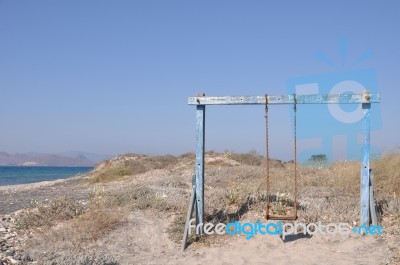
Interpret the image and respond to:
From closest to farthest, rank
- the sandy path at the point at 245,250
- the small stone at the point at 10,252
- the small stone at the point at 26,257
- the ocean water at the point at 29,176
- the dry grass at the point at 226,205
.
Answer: the small stone at the point at 26,257, the small stone at the point at 10,252, the sandy path at the point at 245,250, the dry grass at the point at 226,205, the ocean water at the point at 29,176

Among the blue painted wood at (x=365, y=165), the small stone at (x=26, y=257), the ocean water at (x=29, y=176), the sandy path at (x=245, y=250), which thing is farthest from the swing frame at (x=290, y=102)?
the ocean water at (x=29, y=176)

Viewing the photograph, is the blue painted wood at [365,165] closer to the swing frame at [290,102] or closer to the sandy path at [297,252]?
the swing frame at [290,102]

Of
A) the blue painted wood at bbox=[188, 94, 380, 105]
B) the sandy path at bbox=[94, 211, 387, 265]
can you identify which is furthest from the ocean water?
the blue painted wood at bbox=[188, 94, 380, 105]

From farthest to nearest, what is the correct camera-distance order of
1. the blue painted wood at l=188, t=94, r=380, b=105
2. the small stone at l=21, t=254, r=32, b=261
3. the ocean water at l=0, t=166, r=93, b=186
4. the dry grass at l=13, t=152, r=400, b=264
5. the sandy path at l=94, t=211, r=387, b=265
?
the ocean water at l=0, t=166, r=93, b=186 < the dry grass at l=13, t=152, r=400, b=264 < the blue painted wood at l=188, t=94, r=380, b=105 < the sandy path at l=94, t=211, r=387, b=265 < the small stone at l=21, t=254, r=32, b=261

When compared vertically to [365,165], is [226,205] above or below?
below

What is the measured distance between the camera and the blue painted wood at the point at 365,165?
7742 mm

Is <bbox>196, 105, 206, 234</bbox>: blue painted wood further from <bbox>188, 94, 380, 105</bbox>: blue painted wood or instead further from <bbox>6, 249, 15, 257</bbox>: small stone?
<bbox>6, 249, 15, 257</bbox>: small stone

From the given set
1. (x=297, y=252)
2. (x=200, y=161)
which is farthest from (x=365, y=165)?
(x=200, y=161)

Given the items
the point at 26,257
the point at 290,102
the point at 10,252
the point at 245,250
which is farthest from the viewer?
the point at 290,102

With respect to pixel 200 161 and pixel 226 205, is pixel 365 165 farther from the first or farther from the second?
pixel 200 161

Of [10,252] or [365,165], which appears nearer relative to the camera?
[10,252]

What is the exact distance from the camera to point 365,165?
789 cm

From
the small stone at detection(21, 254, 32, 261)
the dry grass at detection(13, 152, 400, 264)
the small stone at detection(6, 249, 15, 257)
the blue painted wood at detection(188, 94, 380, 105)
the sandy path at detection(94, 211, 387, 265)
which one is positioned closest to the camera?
the small stone at detection(21, 254, 32, 261)

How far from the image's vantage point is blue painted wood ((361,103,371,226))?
25.4ft
